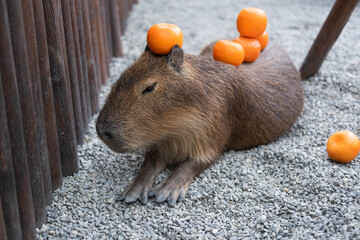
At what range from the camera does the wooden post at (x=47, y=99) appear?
2626mm

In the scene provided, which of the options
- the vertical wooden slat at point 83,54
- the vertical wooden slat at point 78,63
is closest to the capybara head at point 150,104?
the vertical wooden slat at point 78,63

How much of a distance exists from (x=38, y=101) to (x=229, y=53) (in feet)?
4.87

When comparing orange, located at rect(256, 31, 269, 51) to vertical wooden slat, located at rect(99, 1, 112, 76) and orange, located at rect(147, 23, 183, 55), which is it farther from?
vertical wooden slat, located at rect(99, 1, 112, 76)

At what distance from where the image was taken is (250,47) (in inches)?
146

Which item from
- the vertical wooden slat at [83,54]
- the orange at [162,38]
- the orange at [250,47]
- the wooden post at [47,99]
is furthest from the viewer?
the orange at [250,47]

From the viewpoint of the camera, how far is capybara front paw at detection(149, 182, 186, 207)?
9.68ft

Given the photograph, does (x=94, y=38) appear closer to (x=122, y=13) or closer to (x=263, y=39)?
(x=263, y=39)

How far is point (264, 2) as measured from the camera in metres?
7.37

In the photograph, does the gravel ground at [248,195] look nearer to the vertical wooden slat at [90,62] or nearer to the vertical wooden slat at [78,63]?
the vertical wooden slat at [78,63]

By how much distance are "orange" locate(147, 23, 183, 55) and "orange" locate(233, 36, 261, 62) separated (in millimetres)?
896

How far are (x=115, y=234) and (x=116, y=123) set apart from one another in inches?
25.8

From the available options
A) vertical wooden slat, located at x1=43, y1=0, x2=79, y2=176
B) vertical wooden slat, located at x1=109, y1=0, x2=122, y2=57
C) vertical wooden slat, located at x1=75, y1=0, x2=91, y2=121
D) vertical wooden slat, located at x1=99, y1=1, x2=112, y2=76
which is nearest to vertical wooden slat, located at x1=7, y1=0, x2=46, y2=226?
vertical wooden slat, located at x1=43, y1=0, x2=79, y2=176

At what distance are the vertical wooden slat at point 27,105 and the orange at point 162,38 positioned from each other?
85cm

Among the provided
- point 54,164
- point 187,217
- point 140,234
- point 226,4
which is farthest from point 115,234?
point 226,4
